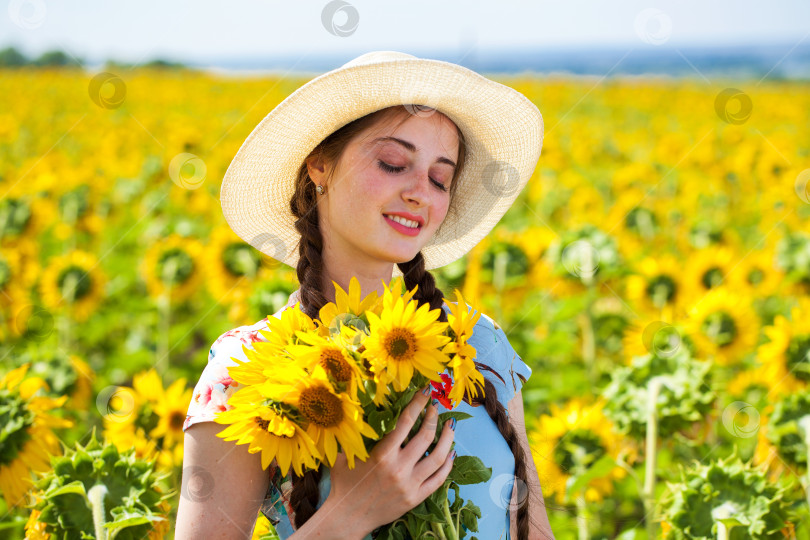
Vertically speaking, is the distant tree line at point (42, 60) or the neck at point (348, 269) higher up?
the neck at point (348, 269)

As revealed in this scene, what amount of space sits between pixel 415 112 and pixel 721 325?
2.38m

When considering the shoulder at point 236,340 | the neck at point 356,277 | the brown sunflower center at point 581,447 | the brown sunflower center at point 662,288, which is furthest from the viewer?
the brown sunflower center at point 662,288

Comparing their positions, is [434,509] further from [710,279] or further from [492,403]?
[710,279]

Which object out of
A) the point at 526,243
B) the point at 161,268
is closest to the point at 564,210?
the point at 526,243

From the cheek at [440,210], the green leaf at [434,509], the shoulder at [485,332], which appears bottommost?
the green leaf at [434,509]

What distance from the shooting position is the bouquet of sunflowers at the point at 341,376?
1205mm

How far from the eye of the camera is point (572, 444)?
2797 millimetres

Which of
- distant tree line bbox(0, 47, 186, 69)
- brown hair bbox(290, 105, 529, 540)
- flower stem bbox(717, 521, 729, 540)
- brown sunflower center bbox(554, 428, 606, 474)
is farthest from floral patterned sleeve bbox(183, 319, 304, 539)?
distant tree line bbox(0, 47, 186, 69)

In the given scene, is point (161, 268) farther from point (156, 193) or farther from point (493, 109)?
point (156, 193)

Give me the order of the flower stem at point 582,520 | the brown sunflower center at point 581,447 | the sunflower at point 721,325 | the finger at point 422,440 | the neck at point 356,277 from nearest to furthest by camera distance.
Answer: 1. the finger at point 422,440
2. the neck at point 356,277
3. the flower stem at point 582,520
4. the brown sunflower center at point 581,447
5. the sunflower at point 721,325

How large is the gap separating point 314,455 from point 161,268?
3129 mm

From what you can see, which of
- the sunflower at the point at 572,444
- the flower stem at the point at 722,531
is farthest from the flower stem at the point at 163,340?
the flower stem at the point at 722,531

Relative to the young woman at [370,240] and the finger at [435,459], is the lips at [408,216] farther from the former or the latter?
the finger at [435,459]

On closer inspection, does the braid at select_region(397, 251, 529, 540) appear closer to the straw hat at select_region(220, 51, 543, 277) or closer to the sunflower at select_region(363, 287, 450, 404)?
the straw hat at select_region(220, 51, 543, 277)
